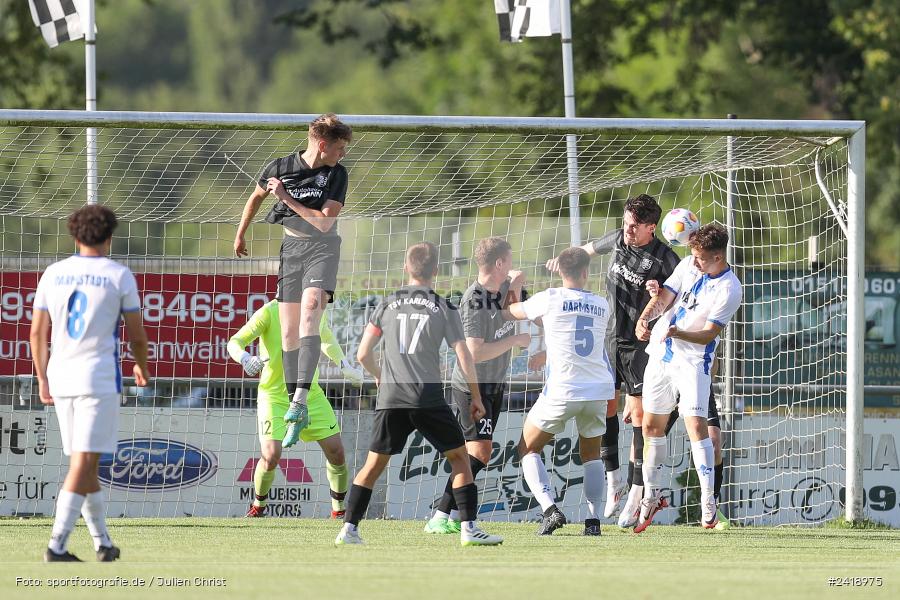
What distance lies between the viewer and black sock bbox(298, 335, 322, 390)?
9.52 meters

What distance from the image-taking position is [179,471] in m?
11.7

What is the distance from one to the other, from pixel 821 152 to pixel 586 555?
4850 millimetres

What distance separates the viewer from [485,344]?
963cm

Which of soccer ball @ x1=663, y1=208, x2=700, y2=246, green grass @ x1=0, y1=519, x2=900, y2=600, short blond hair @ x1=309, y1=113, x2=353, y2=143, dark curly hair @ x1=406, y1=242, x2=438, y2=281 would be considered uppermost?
short blond hair @ x1=309, y1=113, x2=353, y2=143

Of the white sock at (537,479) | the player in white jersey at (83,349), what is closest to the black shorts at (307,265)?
the white sock at (537,479)

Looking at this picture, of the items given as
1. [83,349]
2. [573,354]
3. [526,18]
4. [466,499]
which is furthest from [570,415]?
[526,18]

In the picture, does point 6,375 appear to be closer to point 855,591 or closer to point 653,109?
point 855,591

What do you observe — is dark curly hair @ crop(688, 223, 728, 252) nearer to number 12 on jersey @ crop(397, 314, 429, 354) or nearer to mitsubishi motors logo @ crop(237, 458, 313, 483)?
number 12 on jersey @ crop(397, 314, 429, 354)

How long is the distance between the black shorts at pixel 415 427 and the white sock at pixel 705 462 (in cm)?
209

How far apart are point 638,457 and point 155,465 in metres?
4.10

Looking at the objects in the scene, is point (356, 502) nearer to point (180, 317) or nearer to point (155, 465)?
point (155, 465)

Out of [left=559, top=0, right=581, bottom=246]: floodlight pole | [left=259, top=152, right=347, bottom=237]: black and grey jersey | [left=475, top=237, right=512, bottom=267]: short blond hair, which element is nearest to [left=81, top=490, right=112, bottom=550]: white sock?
[left=259, top=152, right=347, bottom=237]: black and grey jersey

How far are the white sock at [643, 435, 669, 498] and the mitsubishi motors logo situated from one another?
3.28m

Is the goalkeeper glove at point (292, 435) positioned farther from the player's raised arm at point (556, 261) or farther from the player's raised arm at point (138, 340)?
the player's raised arm at point (556, 261)
